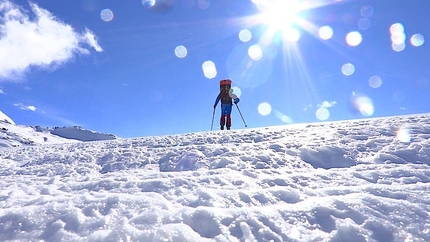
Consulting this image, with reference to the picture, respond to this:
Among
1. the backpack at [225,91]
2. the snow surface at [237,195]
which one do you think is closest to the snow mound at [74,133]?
the backpack at [225,91]

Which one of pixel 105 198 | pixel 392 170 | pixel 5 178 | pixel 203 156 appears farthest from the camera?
pixel 203 156

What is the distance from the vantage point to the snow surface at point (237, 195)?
2137 millimetres

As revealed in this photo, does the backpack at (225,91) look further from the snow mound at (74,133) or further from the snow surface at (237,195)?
the snow mound at (74,133)

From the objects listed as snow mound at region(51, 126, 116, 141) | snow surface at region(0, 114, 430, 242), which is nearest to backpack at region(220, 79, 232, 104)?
snow surface at region(0, 114, 430, 242)

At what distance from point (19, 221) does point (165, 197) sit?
53.2 inches

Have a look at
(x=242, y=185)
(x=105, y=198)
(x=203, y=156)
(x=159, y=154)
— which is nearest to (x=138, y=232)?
(x=105, y=198)

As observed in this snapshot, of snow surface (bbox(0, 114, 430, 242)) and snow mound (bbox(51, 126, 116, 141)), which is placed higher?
snow mound (bbox(51, 126, 116, 141))

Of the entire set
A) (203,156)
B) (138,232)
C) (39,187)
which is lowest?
(138,232)

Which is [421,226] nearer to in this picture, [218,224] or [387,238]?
[387,238]

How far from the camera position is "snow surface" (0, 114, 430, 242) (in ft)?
7.01

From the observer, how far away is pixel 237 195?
2.82 meters

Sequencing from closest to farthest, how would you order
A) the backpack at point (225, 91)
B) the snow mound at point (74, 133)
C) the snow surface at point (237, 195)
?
the snow surface at point (237, 195)
the backpack at point (225, 91)
the snow mound at point (74, 133)

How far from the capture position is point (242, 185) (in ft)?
10.4

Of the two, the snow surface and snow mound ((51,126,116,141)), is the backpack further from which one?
snow mound ((51,126,116,141))
